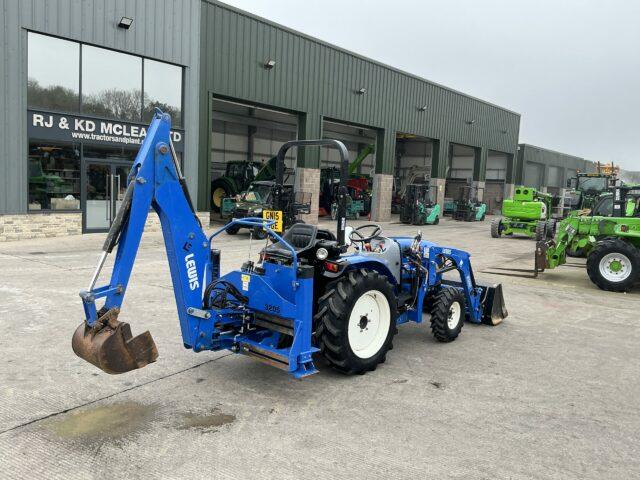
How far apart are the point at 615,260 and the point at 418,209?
15.8 m

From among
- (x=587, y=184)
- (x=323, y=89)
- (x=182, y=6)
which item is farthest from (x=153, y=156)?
(x=587, y=184)

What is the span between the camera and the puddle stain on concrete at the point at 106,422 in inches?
145

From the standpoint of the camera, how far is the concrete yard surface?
3.42 metres

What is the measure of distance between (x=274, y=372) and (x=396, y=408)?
1280 mm

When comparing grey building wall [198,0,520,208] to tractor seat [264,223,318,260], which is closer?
tractor seat [264,223,318,260]

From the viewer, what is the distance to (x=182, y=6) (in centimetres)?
1683

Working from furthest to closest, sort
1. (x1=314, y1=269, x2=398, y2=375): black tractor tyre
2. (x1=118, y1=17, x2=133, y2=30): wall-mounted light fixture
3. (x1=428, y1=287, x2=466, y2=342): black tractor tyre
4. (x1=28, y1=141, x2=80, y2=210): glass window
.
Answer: (x1=118, y1=17, x2=133, y2=30): wall-mounted light fixture
(x1=28, y1=141, x2=80, y2=210): glass window
(x1=428, y1=287, x2=466, y2=342): black tractor tyre
(x1=314, y1=269, x2=398, y2=375): black tractor tyre

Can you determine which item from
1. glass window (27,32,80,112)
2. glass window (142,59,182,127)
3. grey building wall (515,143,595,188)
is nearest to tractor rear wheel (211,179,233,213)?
glass window (142,59,182,127)

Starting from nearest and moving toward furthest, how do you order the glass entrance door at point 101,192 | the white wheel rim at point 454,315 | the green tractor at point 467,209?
the white wheel rim at point 454,315 < the glass entrance door at point 101,192 < the green tractor at point 467,209

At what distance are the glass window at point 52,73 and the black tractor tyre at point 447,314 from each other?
40.8 feet

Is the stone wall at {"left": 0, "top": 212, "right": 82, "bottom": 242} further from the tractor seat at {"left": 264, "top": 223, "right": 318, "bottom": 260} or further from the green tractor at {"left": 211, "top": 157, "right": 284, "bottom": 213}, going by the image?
the tractor seat at {"left": 264, "top": 223, "right": 318, "bottom": 260}

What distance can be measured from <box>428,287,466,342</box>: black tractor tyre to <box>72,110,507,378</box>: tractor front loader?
0.79 m

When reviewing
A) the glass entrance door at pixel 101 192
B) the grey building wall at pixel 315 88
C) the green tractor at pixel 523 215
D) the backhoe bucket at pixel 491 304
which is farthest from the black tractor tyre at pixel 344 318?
the green tractor at pixel 523 215

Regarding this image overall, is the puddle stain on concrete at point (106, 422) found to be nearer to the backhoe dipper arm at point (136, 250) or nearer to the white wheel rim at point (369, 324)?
the backhoe dipper arm at point (136, 250)
